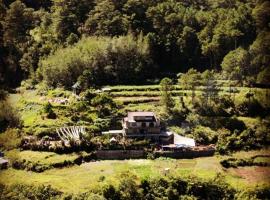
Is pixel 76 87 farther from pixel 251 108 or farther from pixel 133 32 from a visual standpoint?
pixel 251 108

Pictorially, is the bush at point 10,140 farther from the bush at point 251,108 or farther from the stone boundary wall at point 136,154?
the bush at point 251,108

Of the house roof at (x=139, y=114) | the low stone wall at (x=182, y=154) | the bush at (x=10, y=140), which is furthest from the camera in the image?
the house roof at (x=139, y=114)

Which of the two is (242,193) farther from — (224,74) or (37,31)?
Result: (37,31)

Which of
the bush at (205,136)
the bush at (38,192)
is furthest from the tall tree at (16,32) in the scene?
the bush at (38,192)

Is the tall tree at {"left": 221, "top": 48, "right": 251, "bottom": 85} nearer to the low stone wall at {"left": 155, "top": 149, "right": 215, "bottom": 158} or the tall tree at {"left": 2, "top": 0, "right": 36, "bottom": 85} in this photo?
the low stone wall at {"left": 155, "top": 149, "right": 215, "bottom": 158}

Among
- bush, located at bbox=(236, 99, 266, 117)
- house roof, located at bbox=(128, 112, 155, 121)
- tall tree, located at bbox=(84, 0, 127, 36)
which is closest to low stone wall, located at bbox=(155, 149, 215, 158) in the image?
house roof, located at bbox=(128, 112, 155, 121)

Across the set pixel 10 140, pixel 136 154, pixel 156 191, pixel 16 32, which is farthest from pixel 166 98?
pixel 16 32
